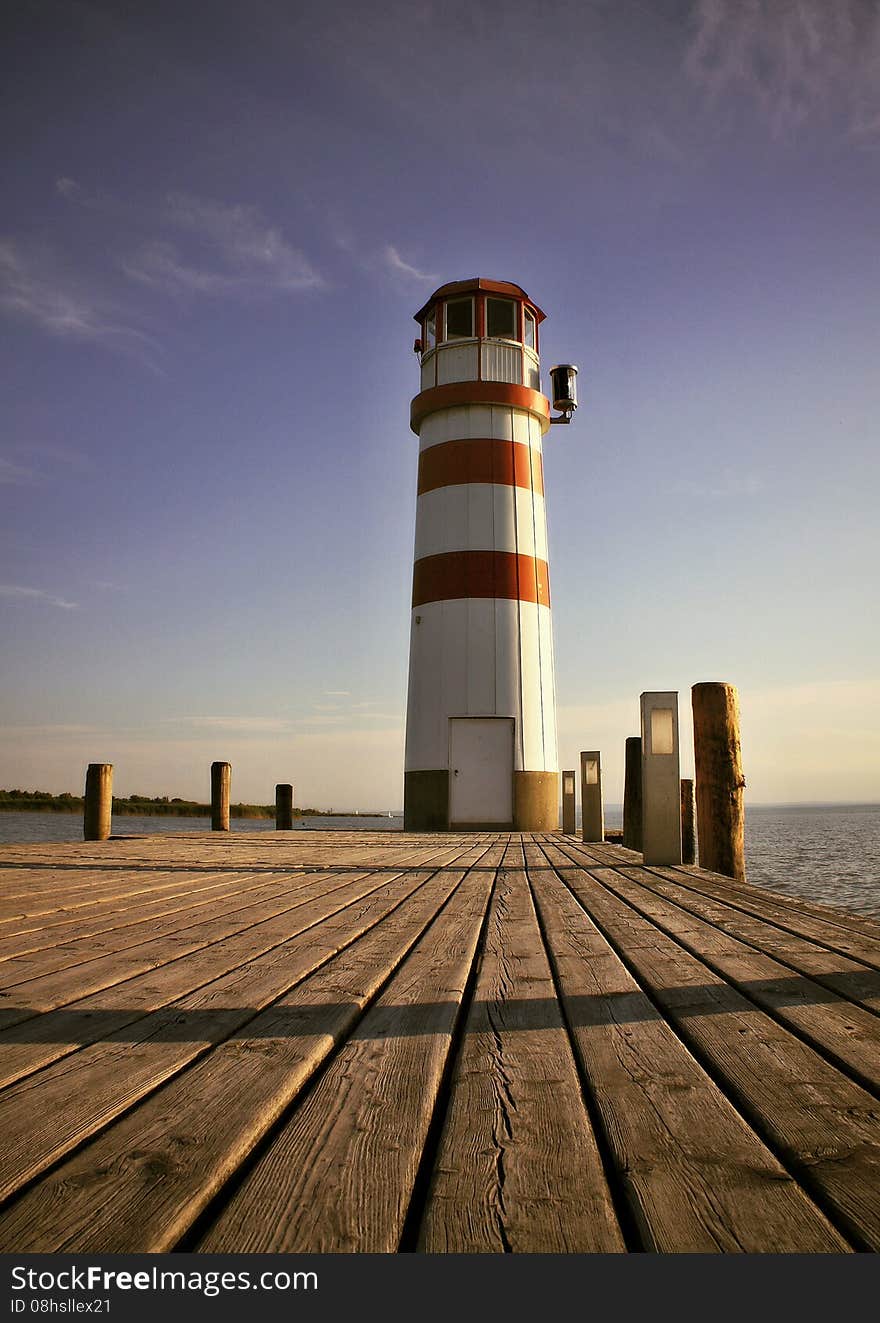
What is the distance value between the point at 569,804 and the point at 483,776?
58.4 inches

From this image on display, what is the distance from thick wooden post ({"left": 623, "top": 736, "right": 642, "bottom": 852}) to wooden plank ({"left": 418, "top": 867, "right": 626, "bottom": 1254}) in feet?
27.7

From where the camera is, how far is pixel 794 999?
2.56 metres

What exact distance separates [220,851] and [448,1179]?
→ 8.20 meters

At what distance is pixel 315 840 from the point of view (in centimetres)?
1171

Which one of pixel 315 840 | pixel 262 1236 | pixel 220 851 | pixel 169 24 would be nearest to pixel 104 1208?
pixel 262 1236

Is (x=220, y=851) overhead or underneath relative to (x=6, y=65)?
underneath

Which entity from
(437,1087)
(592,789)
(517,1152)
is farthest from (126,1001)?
(592,789)

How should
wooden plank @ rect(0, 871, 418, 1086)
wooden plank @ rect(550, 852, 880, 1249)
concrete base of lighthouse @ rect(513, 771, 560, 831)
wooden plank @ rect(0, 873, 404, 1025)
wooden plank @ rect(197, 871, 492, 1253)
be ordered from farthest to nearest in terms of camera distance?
1. concrete base of lighthouse @ rect(513, 771, 560, 831)
2. wooden plank @ rect(0, 873, 404, 1025)
3. wooden plank @ rect(0, 871, 418, 1086)
4. wooden plank @ rect(550, 852, 880, 1249)
5. wooden plank @ rect(197, 871, 492, 1253)

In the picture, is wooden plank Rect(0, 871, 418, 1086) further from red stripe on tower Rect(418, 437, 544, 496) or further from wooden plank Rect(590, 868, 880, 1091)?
red stripe on tower Rect(418, 437, 544, 496)

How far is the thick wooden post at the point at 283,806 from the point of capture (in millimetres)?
18625

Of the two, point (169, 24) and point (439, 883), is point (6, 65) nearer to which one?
point (169, 24)

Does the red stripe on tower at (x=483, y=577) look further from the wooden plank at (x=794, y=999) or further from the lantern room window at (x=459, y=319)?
the wooden plank at (x=794, y=999)

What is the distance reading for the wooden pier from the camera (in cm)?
121

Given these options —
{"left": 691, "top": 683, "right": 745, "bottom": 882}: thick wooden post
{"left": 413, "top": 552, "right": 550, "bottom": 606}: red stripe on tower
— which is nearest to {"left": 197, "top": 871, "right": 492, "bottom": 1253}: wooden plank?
{"left": 691, "top": 683, "right": 745, "bottom": 882}: thick wooden post
